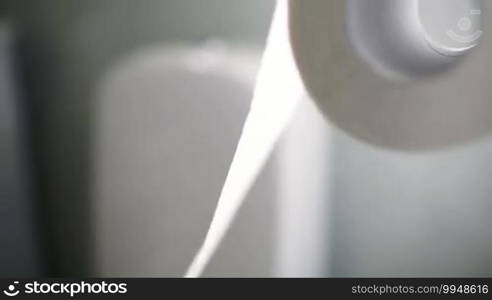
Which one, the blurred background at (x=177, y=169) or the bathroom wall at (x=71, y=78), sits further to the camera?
the bathroom wall at (x=71, y=78)

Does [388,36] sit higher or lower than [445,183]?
higher

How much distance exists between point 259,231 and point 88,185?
0.66ft

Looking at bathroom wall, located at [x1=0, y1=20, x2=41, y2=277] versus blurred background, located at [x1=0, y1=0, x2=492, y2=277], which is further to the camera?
bathroom wall, located at [x1=0, y1=20, x2=41, y2=277]

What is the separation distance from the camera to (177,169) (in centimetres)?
60

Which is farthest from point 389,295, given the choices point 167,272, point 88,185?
point 88,185

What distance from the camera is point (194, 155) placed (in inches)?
23.2

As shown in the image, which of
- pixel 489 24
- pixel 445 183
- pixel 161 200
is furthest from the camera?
pixel 161 200

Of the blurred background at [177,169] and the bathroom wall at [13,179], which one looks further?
the bathroom wall at [13,179]

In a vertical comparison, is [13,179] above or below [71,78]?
below

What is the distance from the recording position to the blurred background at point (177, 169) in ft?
1.68

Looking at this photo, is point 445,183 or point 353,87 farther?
point 445,183

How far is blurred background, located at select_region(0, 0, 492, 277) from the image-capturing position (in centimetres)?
51

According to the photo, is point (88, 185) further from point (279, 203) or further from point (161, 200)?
point (279, 203)

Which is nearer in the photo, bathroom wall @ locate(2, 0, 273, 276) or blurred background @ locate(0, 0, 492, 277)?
blurred background @ locate(0, 0, 492, 277)
